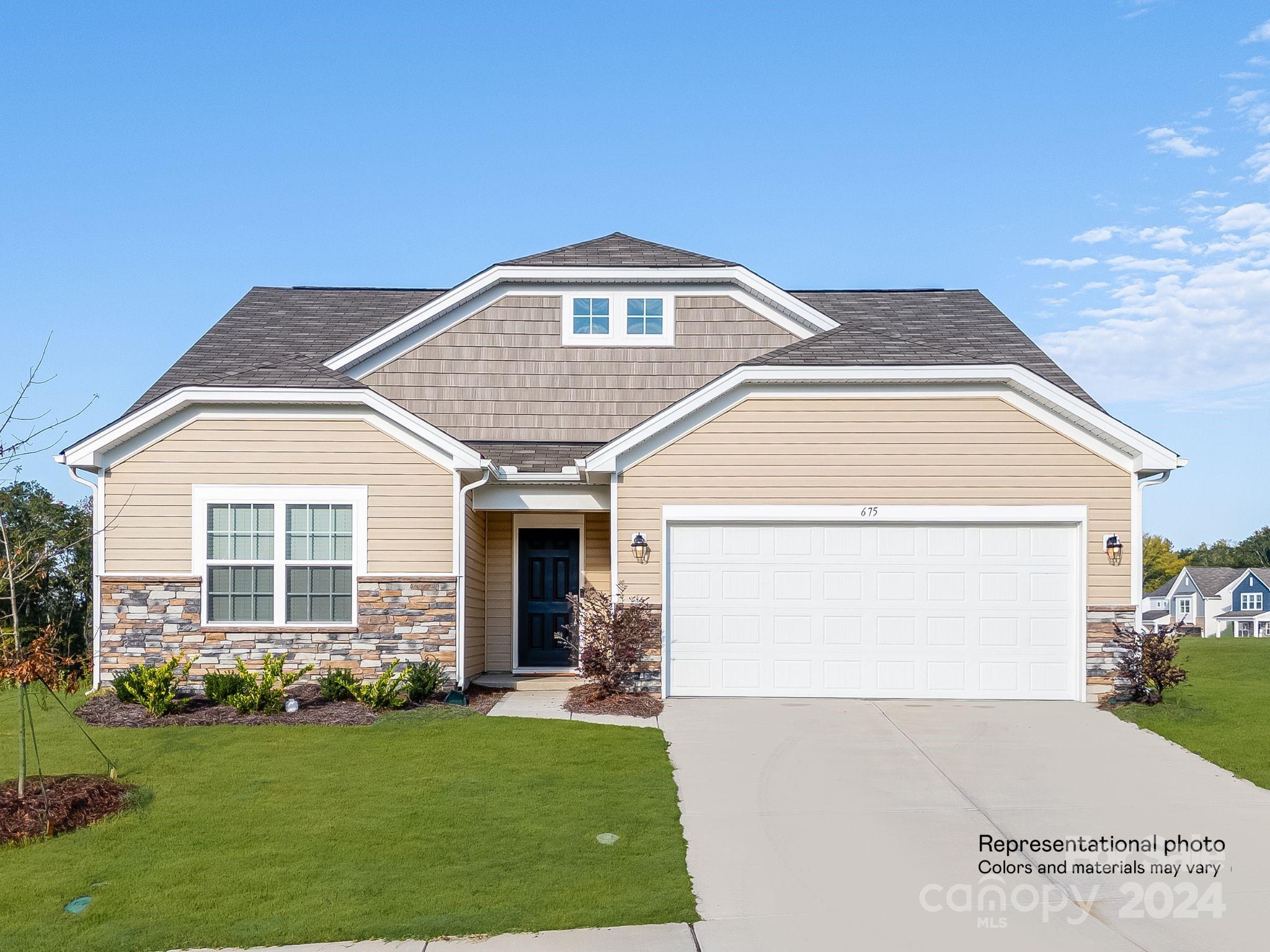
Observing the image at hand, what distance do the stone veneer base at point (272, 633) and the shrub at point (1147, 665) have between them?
7.87 metres

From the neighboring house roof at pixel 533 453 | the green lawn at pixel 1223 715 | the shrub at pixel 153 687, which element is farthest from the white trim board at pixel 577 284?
the green lawn at pixel 1223 715

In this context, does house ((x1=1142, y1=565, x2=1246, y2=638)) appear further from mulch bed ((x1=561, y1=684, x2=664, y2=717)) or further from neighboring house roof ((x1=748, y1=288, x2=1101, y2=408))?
mulch bed ((x1=561, y1=684, x2=664, y2=717))

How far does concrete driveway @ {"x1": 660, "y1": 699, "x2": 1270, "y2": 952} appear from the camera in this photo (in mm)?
5750

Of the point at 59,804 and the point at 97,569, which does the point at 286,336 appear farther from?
the point at 59,804

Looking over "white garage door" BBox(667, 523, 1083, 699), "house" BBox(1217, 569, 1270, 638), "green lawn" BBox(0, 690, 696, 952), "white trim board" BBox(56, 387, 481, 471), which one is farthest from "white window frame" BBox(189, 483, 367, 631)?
"house" BBox(1217, 569, 1270, 638)

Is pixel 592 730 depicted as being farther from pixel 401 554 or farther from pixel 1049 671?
pixel 1049 671

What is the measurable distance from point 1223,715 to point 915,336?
6.03m

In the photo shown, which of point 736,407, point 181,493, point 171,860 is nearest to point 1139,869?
point 171,860

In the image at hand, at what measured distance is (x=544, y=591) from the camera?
15.0m

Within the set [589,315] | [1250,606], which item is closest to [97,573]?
[589,315]

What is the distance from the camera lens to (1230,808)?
27.1ft

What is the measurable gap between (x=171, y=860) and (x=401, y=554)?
592cm

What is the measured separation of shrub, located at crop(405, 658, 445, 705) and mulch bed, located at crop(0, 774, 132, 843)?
145 inches

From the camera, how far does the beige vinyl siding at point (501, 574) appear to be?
1481 centimetres
